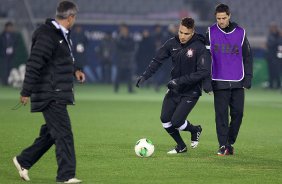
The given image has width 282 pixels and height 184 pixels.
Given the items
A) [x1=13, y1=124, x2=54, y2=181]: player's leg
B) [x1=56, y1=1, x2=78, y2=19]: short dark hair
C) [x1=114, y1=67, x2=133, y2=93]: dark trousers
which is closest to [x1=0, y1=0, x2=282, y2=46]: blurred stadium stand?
[x1=114, y1=67, x2=133, y2=93]: dark trousers

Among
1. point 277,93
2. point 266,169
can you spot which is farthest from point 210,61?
point 277,93

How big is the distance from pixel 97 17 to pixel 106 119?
20.4 metres

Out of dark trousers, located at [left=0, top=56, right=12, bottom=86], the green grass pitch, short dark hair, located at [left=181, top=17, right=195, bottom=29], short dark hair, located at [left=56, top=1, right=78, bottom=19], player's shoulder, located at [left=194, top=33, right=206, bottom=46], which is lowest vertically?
dark trousers, located at [left=0, top=56, right=12, bottom=86]

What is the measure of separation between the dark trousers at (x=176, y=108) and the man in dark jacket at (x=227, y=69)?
1.42 ft

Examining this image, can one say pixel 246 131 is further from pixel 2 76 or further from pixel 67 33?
pixel 2 76

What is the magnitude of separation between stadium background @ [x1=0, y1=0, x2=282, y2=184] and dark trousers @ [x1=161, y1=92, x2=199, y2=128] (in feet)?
1.83

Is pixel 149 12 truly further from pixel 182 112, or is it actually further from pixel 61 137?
pixel 61 137

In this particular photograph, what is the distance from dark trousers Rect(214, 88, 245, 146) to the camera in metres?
13.9

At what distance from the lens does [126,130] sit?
17.9 meters

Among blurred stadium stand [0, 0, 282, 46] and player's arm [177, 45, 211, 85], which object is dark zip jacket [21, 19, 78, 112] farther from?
blurred stadium stand [0, 0, 282, 46]

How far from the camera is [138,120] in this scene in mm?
20422

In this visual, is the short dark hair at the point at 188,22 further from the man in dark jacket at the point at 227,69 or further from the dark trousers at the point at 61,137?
the dark trousers at the point at 61,137

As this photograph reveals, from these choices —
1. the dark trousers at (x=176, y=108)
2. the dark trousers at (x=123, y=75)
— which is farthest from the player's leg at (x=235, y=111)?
the dark trousers at (x=123, y=75)

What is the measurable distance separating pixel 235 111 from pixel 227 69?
689 mm
